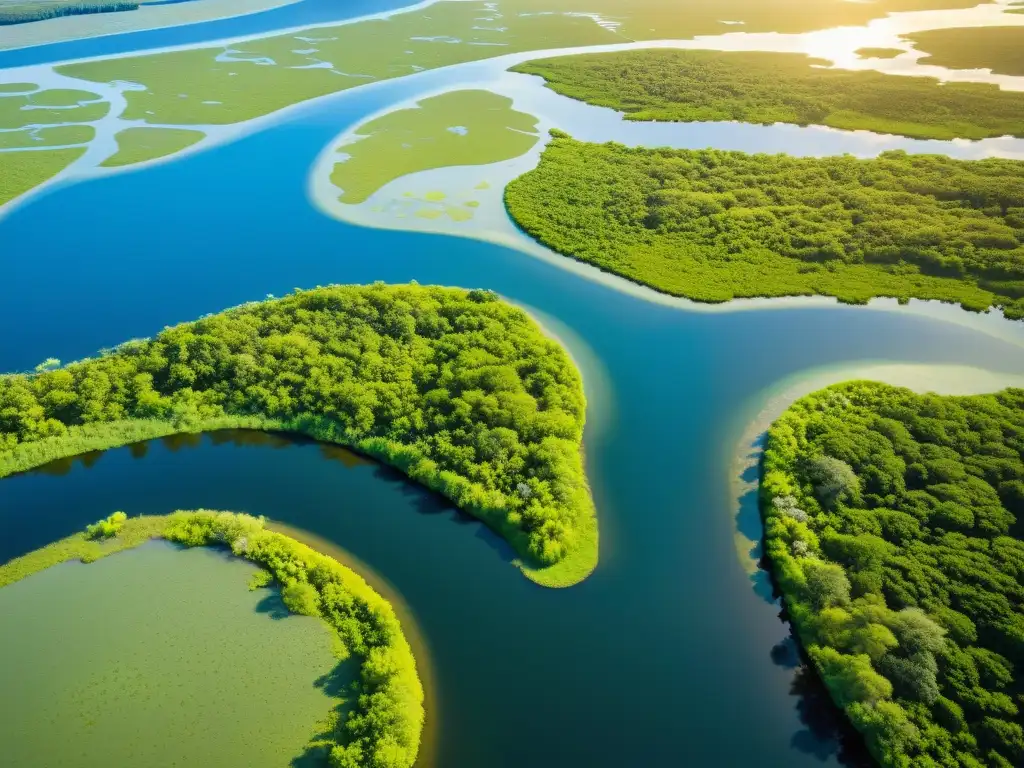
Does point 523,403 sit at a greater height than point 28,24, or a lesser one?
lesser

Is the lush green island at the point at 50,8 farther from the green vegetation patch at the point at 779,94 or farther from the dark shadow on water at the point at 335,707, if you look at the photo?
the dark shadow on water at the point at 335,707

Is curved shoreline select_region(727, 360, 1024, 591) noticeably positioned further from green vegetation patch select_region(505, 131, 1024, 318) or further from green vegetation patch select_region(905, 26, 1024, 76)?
green vegetation patch select_region(905, 26, 1024, 76)

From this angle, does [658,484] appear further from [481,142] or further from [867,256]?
[481,142]

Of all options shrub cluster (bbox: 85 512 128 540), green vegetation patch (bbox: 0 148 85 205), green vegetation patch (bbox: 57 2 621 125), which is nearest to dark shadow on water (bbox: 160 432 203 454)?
shrub cluster (bbox: 85 512 128 540)

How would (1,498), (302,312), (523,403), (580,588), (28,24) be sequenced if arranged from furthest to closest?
(28,24) → (302,312) → (523,403) → (1,498) → (580,588)

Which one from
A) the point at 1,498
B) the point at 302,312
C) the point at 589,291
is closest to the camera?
the point at 1,498

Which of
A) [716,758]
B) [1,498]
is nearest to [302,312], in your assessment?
[1,498]
